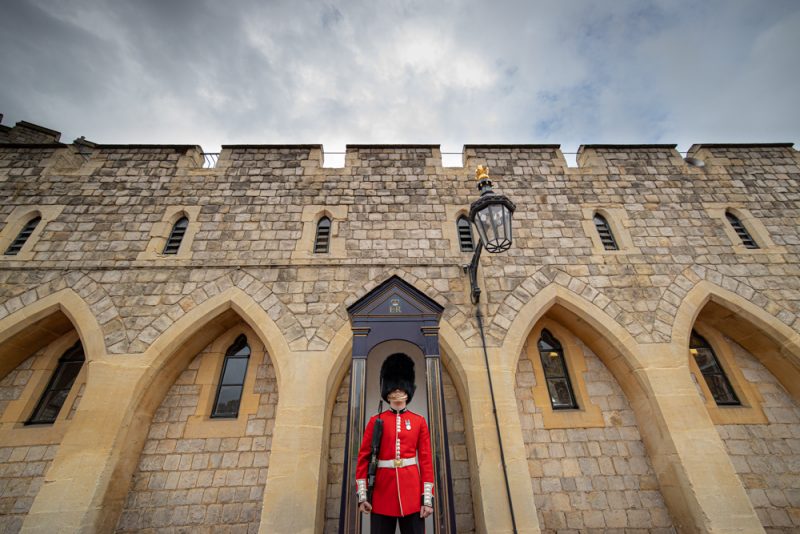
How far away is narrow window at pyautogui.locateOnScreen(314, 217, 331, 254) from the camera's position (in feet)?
17.0

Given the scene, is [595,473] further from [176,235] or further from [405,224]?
[176,235]

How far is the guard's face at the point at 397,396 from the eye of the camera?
3014 millimetres

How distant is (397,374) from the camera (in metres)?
3.47

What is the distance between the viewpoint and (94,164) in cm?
582

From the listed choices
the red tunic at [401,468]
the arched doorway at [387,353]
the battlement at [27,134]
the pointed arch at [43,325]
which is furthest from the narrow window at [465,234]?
the battlement at [27,134]

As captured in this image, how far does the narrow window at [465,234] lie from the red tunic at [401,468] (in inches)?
118

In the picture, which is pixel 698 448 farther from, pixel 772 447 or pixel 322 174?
pixel 322 174

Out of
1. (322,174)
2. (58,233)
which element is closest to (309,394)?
(322,174)

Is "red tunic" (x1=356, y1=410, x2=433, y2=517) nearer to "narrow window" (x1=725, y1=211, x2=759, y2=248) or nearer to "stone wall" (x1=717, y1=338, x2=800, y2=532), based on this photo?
"stone wall" (x1=717, y1=338, x2=800, y2=532)

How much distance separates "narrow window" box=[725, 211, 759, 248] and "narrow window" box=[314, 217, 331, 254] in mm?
6933

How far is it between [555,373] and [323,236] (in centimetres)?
418

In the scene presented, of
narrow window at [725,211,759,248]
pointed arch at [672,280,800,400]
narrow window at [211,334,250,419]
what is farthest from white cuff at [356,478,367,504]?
narrow window at [725,211,759,248]

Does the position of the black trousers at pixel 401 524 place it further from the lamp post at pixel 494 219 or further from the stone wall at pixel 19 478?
the stone wall at pixel 19 478

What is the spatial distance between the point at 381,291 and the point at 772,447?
560cm
